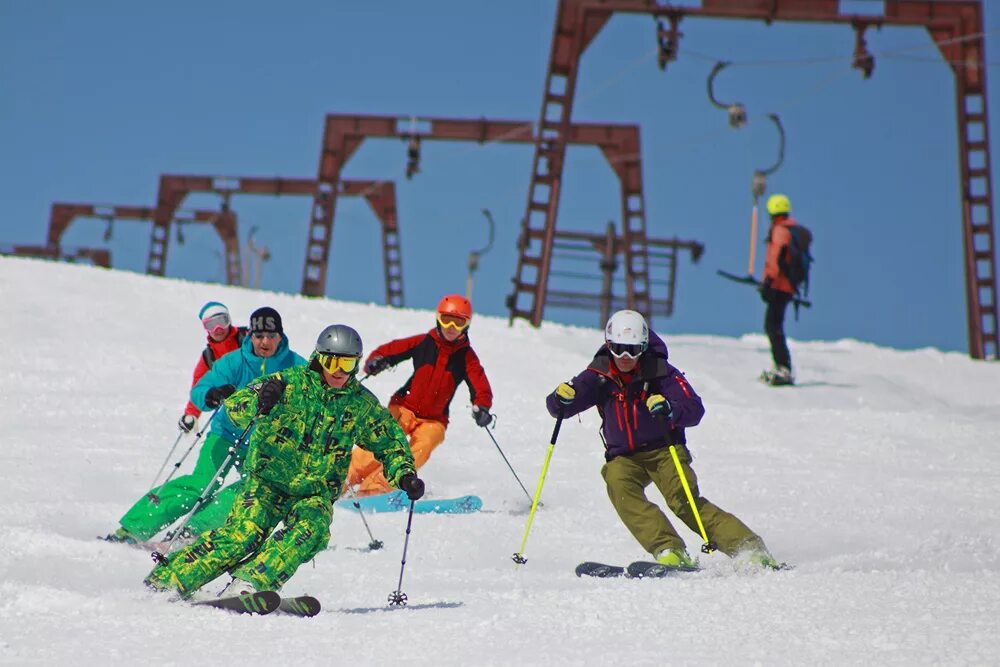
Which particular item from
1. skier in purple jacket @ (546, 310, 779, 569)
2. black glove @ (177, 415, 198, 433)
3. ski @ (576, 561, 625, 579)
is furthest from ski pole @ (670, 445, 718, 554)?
black glove @ (177, 415, 198, 433)

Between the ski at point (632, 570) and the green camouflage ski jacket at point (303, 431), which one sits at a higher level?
the green camouflage ski jacket at point (303, 431)

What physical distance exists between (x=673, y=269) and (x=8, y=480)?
22911mm

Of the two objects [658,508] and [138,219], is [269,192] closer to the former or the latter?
[138,219]

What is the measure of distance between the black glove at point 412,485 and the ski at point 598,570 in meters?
1.46

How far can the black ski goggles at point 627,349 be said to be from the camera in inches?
301

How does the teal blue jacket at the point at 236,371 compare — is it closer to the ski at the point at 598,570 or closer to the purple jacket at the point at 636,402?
the purple jacket at the point at 636,402

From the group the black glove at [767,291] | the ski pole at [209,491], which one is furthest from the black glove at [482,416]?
the black glove at [767,291]

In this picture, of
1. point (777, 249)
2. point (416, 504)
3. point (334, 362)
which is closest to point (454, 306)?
point (416, 504)

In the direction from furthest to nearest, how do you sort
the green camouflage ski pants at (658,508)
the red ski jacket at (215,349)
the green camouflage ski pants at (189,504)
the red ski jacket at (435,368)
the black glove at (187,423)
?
the red ski jacket at (435,368) < the red ski jacket at (215,349) < the black glove at (187,423) < the green camouflage ski pants at (189,504) < the green camouflage ski pants at (658,508)

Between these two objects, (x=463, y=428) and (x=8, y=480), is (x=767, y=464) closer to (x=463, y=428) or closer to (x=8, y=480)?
(x=463, y=428)

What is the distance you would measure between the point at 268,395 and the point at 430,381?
4.21 metres

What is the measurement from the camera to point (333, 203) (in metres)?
28.3

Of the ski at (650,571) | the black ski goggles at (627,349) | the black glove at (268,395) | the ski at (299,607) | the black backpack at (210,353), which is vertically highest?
the black ski goggles at (627,349)

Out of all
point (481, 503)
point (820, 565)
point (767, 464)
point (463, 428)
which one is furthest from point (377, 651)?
point (463, 428)
